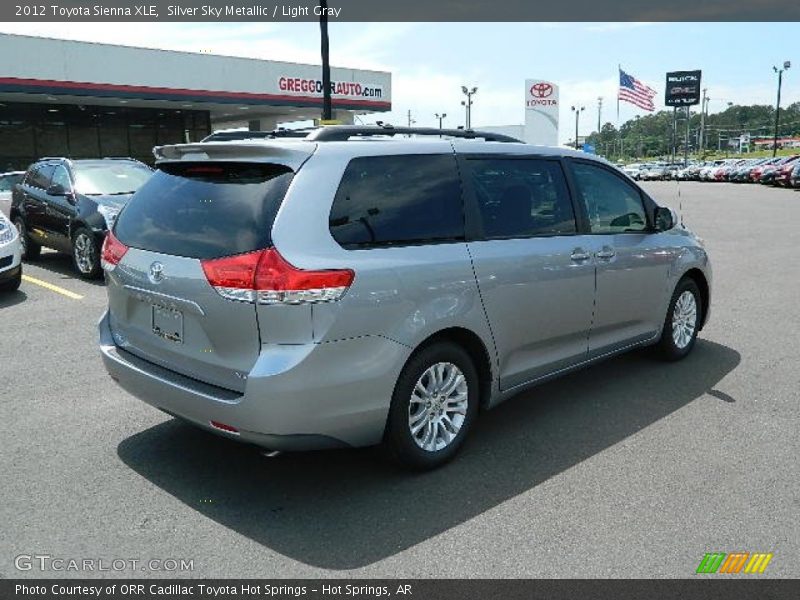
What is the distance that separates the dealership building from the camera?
2706 centimetres

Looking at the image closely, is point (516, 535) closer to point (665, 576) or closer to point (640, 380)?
point (665, 576)

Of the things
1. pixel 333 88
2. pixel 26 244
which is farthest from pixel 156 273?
pixel 333 88

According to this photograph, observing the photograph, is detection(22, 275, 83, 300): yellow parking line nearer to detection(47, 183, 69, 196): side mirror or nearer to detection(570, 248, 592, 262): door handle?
detection(47, 183, 69, 196): side mirror

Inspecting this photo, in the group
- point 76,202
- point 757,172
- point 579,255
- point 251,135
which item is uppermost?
point 251,135

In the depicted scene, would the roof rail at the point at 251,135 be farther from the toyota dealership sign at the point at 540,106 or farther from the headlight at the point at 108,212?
the toyota dealership sign at the point at 540,106

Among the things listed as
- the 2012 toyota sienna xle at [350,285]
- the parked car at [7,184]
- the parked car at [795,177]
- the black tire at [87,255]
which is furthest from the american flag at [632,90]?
the 2012 toyota sienna xle at [350,285]

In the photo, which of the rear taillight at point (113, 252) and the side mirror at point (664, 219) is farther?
the side mirror at point (664, 219)

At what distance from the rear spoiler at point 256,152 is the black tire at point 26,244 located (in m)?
9.11

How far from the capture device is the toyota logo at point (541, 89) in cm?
4541

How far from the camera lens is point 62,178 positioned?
400 inches

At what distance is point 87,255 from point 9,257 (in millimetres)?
1169

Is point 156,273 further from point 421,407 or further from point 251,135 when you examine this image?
point 421,407

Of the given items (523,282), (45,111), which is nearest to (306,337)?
(523,282)
